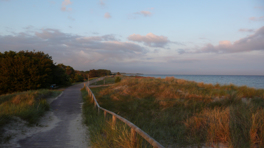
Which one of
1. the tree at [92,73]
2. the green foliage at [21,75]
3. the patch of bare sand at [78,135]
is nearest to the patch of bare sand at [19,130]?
the patch of bare sand at [78,135]

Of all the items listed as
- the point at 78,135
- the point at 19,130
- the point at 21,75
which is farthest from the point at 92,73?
the point at 78,135

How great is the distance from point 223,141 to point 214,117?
154cm

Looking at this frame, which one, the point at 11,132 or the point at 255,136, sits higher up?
the point at 255,136

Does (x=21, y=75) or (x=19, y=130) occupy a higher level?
(x=21, y=75)

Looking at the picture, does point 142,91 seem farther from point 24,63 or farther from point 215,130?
point 24,63

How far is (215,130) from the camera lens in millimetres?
5105

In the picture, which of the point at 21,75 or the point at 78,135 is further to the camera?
the point at 21,75

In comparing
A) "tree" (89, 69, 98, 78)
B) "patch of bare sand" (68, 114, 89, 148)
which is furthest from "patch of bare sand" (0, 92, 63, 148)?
"tree" (89, 69, 98, 78)

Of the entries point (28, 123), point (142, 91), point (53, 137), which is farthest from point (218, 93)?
point (28, 123)

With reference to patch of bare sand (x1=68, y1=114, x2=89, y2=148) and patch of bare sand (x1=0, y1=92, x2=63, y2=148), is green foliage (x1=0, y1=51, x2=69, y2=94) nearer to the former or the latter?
patch of bare sand (x1=0, y1=92, x2=63, y2=148)

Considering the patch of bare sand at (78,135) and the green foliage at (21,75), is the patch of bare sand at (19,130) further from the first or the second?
the green foliage at (21,75)

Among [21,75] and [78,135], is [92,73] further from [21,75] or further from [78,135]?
[78,135]

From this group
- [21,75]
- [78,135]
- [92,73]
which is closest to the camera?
[78,135]

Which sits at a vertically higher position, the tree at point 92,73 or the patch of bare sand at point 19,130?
the tree at point 92,73
